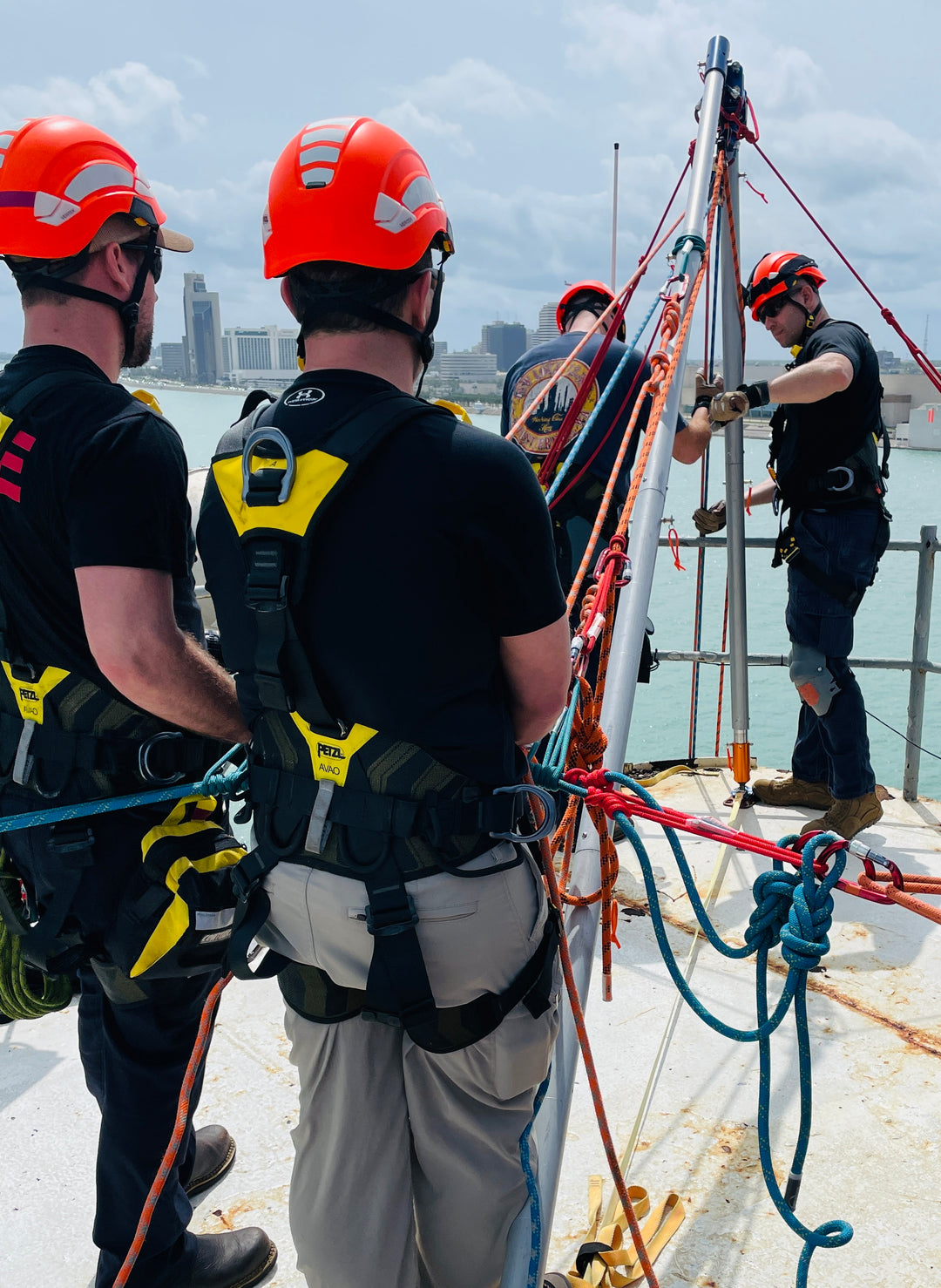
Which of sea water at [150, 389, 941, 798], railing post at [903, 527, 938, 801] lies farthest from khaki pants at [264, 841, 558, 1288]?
railing post at [903, 527, 938, 801]

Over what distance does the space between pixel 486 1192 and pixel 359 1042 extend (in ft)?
1.04

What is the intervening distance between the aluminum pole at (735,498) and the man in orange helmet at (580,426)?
339 millimetres

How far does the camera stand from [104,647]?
5.62 feet

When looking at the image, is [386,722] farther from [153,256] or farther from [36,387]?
[153,256]

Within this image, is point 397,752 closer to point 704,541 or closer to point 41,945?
point 41,945

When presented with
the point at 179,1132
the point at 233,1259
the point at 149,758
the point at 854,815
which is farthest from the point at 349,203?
the point at 854,815

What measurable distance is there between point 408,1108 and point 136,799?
806mm

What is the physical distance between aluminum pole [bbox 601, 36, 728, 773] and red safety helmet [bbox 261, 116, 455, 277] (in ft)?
3.39

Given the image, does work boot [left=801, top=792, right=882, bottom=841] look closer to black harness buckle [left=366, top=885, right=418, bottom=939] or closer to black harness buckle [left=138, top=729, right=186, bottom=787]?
black harness buckle [left=138, top=729, right=186, bottom=787]

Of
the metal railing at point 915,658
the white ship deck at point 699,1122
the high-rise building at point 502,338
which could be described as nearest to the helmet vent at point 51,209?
the white ship deck at point 699,1122

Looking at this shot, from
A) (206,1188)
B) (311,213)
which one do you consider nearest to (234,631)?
(311,213)

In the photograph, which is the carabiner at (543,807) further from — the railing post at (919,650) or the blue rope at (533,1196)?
the railing post at (919,650)

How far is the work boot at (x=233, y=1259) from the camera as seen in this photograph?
2.13 metres

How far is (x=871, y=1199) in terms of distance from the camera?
2.38 m
